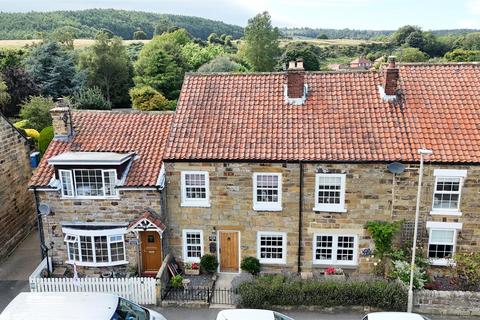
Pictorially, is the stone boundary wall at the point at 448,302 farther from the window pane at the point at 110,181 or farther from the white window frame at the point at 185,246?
the window pane at the point at 110,181

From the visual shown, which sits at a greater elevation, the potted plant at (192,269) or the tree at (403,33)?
the tree at (403,33)

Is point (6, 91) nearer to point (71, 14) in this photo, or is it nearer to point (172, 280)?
point (172, 280)

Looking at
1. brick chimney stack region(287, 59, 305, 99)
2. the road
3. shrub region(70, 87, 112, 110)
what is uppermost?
brick chimney stack region(287, 59, 305, 99)

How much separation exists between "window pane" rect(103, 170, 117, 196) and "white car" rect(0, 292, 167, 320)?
5.64 m

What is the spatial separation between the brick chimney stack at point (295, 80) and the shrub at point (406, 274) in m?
8.89

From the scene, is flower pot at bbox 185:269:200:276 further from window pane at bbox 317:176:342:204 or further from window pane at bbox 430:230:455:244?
window pane at bbox 430:230:455:244

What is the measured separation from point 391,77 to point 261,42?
6066cm

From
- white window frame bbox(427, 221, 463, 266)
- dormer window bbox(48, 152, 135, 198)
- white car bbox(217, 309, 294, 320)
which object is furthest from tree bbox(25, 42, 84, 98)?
white window frame bbox(427, 221, 463, 266)

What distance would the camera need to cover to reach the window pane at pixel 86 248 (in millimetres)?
20297

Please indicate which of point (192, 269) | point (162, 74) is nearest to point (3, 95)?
point (162, 74)

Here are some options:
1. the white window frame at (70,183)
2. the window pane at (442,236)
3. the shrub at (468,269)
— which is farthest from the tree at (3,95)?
the shrub at (468,269)

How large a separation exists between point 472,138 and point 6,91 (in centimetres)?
4650

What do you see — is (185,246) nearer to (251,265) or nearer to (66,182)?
(251,265)

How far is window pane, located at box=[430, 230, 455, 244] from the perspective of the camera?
1959cm
